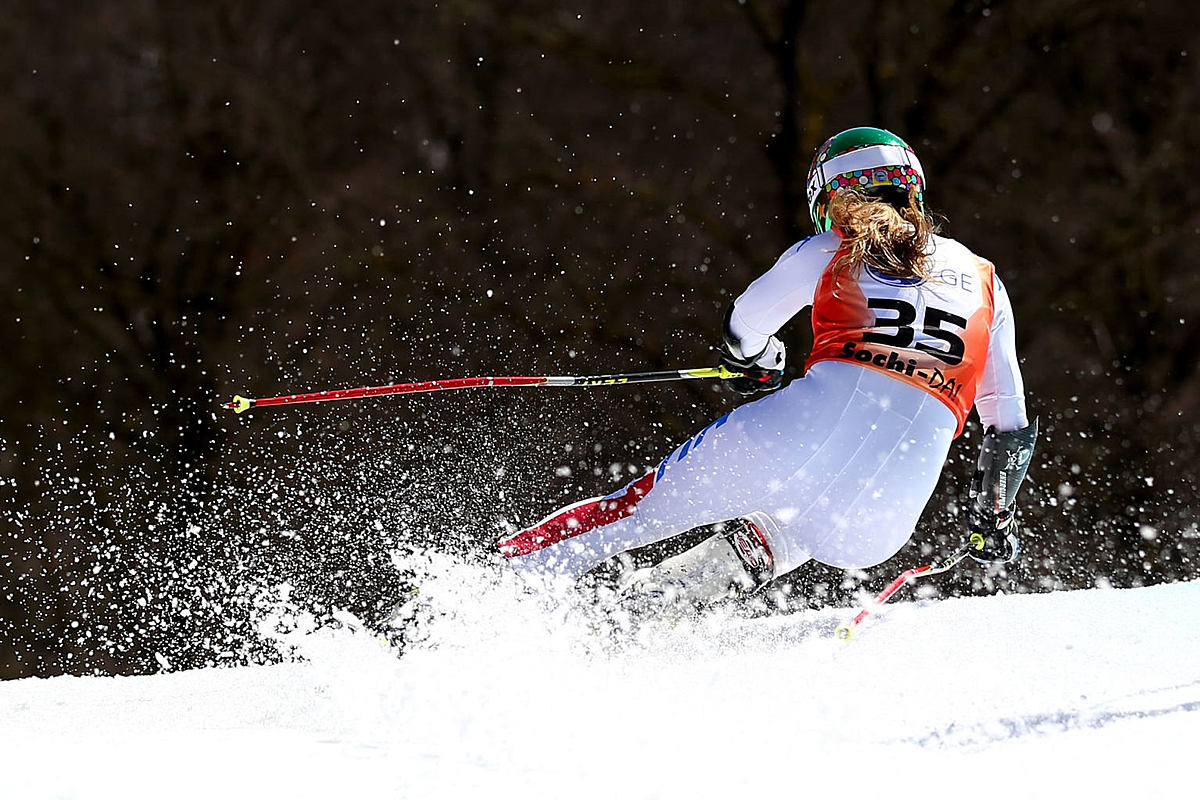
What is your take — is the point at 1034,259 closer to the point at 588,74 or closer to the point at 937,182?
the point at 937,182

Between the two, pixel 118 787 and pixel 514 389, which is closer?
pixel 118 787

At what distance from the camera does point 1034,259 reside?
7.22 meters

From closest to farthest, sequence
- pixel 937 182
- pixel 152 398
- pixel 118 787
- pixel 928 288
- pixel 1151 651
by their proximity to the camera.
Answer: pixel 118 787
pixel 928 288
pixel 1151 651
pixel 937 182
pixel 152 398

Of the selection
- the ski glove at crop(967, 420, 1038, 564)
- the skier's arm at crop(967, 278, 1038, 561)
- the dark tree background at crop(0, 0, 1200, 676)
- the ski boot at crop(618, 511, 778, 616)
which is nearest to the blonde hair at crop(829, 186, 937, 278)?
the skier's arm at crop(967, 278, 1038, 561)

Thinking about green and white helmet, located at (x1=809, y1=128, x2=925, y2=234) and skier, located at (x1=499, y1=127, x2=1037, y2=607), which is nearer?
skier, located at (x1=499, y1=127, x2=1037, y2=607)

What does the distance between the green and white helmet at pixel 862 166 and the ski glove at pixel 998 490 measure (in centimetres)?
62

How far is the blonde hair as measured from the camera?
2105mm

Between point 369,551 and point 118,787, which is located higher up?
point 369,551

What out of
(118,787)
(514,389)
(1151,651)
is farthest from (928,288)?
(514,389)

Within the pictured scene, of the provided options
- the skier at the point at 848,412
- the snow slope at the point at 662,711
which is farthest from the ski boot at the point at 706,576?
the snow slope at the point at 662,711

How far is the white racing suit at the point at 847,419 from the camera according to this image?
6.84 feet

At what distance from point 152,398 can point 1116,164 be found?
779 centimetres

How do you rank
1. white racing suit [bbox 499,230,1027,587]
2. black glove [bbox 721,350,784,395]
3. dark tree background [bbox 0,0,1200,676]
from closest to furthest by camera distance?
1. white racing suit [bbox 499,230,1027,587]
2. black glove [bbox 721,350,784,395]
3. dark tree background [bbox 0,0,1200,676]

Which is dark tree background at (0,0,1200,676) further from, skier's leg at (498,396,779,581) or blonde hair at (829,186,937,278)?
blonde hair at (829,186,937,278)
